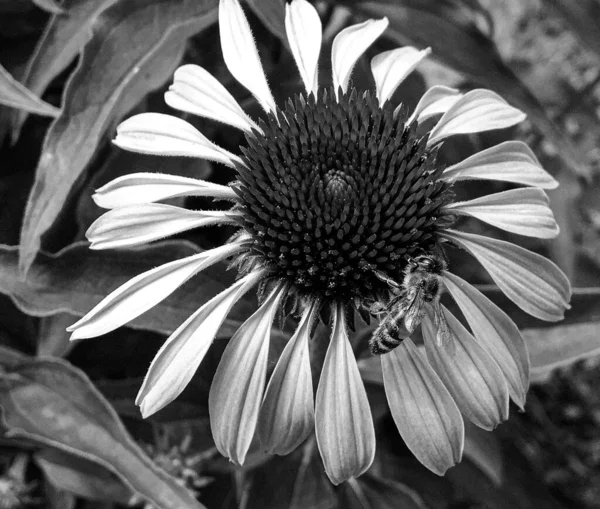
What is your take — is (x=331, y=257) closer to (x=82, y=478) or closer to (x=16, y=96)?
(x=16, y=96)

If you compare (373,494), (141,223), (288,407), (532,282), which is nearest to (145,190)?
(141,223)

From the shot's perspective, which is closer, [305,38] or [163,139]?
[163,139]

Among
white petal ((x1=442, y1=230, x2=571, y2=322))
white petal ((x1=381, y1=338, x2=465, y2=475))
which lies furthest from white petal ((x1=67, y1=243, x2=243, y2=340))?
white petal ((x1=442, y1=230, x2=571, y2=322))

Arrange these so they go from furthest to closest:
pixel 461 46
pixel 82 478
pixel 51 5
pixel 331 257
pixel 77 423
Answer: pixel 461 46 → pixel 82 478 → pixel 51 5 → pixel 77 423 → pixel 331 257

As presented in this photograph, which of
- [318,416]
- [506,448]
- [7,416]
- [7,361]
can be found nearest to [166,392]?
[318,416]

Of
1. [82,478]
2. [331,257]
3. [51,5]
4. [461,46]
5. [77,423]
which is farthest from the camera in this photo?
[461,46]

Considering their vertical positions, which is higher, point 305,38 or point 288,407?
point 305,38

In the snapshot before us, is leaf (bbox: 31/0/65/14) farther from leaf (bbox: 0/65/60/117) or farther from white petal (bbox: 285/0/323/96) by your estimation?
white petal (bbox: 285/0/323/96)

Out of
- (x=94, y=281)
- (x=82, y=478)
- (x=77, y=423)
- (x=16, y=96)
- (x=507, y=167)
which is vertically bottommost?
(x=82, y=478)
